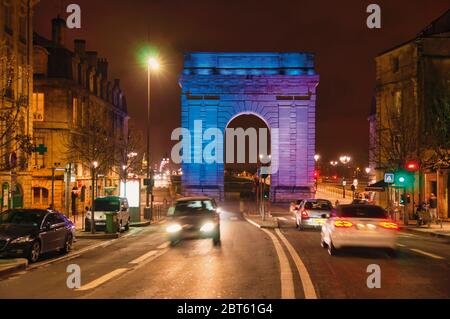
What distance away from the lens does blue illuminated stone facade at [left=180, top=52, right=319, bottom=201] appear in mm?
73875

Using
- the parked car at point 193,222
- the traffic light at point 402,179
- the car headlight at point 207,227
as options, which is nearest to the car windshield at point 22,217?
the parked car at point 193,222

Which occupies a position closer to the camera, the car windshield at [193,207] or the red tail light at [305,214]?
the car windshield at [193,207]

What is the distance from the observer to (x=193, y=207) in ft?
77.2

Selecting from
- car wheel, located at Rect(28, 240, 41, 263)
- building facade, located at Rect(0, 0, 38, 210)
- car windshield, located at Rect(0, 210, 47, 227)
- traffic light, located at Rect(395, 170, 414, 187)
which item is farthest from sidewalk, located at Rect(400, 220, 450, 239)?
→ building facade, located at Rect(0, 0, 38, 210)

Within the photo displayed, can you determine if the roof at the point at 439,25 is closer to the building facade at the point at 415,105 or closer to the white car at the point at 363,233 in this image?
the building facade at the point at 415,105

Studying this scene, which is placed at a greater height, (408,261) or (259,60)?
(259,60)

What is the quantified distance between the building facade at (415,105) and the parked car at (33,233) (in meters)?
25.7

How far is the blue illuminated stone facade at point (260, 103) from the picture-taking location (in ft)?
242

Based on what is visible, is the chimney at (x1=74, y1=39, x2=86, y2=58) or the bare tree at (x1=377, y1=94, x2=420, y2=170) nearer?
the bare tree at (x1=377, y1=94, x2=420, y2=170)

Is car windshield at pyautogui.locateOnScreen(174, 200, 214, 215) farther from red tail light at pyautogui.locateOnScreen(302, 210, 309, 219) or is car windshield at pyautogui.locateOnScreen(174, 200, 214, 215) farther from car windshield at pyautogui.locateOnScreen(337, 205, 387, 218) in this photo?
red tail light at pyautogui.locateOnScreen(302, 210, 309, 219)

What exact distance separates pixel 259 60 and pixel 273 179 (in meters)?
14.6

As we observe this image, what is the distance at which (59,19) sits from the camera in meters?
56.9

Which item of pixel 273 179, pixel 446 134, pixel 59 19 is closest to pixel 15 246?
pixel 446 134
